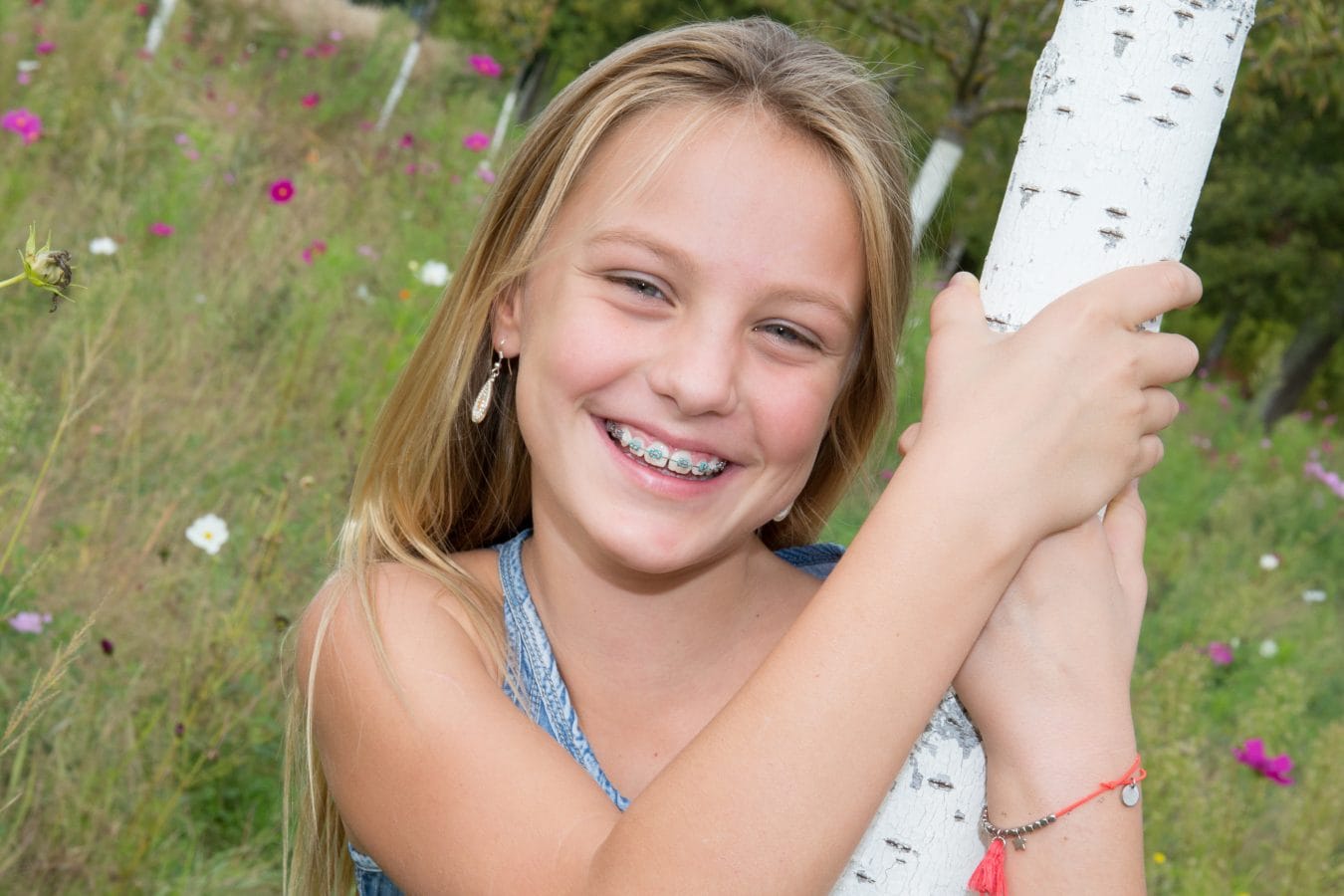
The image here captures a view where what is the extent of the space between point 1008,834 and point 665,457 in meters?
0.63

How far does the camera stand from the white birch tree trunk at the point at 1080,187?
108cm

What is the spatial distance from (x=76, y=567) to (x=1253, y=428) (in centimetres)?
909

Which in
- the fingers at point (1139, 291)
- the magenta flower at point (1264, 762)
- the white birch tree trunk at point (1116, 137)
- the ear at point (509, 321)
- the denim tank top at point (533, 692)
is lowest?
the magenta flower at point (1264, 762)

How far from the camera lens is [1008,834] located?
1.12 metres

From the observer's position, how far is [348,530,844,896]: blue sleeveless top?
171 centimetres

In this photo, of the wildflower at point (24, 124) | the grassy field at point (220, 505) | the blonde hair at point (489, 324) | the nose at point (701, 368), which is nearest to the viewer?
the nose at point (701, 368)

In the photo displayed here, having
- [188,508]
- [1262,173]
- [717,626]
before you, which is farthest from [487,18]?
[717,626]

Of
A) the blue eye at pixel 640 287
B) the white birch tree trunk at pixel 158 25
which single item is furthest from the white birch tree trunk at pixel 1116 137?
the white birch tree trunk at pixel 158 25

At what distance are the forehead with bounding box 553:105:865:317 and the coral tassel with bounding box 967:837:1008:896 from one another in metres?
0.67

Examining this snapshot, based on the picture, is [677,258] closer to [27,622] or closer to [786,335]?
[786,335]

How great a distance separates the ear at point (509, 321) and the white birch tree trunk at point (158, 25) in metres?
5.73

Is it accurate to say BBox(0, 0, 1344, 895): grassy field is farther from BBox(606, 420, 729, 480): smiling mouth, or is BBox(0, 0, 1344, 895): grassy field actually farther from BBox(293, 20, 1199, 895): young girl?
Answer: BBox(606, 420, 729, 480): smiling mouth

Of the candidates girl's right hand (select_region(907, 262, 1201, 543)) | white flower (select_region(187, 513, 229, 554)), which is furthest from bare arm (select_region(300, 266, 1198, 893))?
white flower (select_region(187, 513, 229, 554))

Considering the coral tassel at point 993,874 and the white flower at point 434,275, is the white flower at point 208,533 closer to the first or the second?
the white flower at point 434,275
